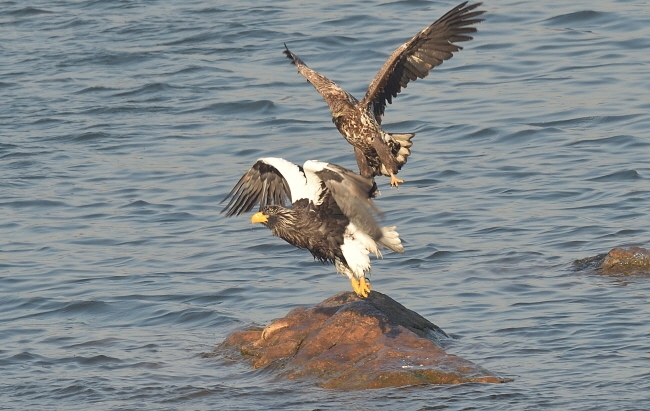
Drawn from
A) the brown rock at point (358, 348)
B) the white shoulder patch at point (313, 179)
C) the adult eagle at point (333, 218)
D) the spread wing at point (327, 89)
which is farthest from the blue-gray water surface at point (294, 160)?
the spread wing at point (327, 89)

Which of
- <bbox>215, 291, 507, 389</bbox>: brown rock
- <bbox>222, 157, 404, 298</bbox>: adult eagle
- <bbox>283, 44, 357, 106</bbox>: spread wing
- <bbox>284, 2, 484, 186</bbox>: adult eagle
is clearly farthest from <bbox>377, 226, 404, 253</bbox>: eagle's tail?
<bbox>283, 44, 357, 106</bbox>: spread wing

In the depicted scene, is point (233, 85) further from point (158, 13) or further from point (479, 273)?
point (479, 273)

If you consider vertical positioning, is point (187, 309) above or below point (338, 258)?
below

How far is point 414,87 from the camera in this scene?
1505 cm

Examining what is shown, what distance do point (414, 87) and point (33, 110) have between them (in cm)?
464

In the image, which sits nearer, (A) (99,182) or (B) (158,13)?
(A) (99,182)

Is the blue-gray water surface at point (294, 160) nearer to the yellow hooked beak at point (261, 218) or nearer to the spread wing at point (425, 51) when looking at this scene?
the yellow hooked beak at point (261, 218)

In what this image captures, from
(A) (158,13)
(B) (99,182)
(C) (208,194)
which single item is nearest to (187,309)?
(C) (208,194)

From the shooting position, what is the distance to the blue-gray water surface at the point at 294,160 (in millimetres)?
7594

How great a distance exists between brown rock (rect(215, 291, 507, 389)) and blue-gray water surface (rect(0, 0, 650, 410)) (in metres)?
0.11

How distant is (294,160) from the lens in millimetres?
12516

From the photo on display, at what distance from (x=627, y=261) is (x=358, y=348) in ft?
8.57

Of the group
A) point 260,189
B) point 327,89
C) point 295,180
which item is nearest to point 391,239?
point 295,180

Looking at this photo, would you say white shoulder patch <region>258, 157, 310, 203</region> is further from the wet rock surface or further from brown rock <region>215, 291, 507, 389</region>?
the wet rock surface
